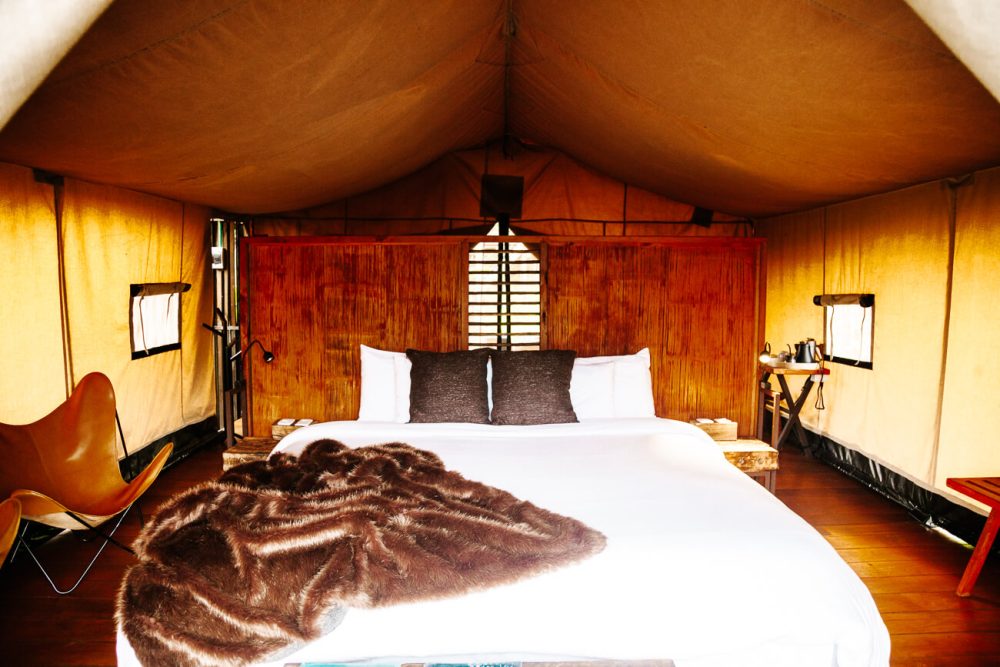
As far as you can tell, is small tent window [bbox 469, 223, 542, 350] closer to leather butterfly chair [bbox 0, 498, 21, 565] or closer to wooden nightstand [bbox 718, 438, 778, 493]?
wooden nightstand [bbox 718, 438, 778, 493]

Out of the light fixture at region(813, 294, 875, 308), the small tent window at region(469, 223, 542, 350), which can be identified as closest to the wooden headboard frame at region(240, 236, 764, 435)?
the small tent window at region(469, 223, 542, 350)

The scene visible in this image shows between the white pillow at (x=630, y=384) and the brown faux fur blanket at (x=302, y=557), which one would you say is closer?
the brown faux fur blanket at (x=302, y=557)

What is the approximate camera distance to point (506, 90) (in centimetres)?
405

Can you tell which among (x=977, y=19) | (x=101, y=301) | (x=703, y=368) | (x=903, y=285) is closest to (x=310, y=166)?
(x=101, y=301)

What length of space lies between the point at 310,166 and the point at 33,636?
2678mm

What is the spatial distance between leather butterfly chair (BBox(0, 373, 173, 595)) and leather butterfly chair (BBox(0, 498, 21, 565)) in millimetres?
400

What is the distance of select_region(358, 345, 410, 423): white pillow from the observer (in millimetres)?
3375

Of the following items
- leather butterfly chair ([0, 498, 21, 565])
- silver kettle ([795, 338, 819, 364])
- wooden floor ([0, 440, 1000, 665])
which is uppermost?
silver kettle ([795, 338, 819, 364])

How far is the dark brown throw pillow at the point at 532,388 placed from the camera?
3.21 metres

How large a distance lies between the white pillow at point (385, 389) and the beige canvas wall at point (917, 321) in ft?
10.2

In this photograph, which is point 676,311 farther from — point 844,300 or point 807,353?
point 844,300

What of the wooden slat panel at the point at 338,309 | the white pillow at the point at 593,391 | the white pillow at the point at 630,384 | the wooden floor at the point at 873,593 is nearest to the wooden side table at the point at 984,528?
the wooden floor at the point at 873,593

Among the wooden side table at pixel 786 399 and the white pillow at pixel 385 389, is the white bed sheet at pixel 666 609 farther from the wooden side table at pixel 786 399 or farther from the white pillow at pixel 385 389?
the wooden side table at pixel 786 399

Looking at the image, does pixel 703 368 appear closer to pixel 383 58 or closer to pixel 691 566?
pixel 691 566
